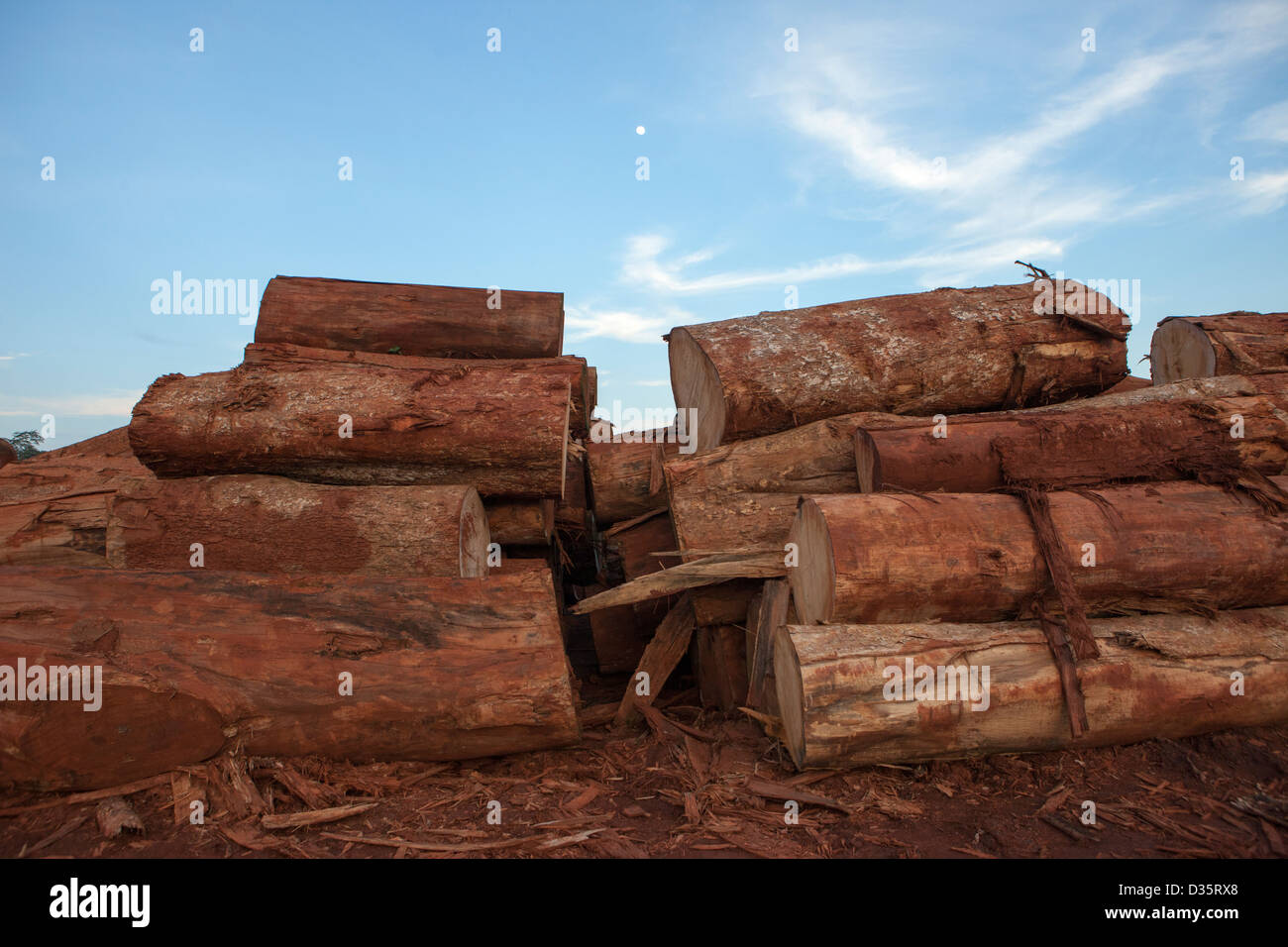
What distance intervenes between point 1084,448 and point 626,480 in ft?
10.5

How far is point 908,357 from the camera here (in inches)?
219

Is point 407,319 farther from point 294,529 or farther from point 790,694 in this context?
point 790,694

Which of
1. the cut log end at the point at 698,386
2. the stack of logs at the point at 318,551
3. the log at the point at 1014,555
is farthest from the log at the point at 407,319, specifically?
the log at the point at 1014,555

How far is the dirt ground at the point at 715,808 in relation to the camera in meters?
3.40

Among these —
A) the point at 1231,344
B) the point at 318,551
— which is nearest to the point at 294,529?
the point at 318,551

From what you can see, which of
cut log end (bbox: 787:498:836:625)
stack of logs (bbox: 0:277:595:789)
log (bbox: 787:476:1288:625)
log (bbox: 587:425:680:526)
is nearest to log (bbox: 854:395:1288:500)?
log (bbox: 787:476:1288:625)

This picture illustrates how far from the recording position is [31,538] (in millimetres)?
5512

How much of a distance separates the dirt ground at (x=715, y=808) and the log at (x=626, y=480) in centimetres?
236

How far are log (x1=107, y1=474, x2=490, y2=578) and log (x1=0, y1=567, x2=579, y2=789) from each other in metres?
0.52

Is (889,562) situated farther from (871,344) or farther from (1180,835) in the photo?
(871,344)

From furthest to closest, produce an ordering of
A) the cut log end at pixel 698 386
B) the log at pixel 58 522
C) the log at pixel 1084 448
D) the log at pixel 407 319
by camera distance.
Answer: the log at pixel 407 319 → the cut log end at pixel 698 386 → the log at pixel 58 522 → the log at pixel 1084 448

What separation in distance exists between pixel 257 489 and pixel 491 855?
2.86 meters

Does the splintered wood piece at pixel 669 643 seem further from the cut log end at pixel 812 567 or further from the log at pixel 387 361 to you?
the log at pixel 387 361

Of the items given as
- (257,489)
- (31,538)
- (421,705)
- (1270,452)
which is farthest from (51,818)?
(1270,452)
